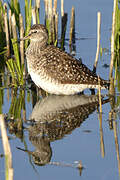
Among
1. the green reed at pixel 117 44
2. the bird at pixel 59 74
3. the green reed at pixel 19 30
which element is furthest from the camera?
the green reed at pixel 117 44

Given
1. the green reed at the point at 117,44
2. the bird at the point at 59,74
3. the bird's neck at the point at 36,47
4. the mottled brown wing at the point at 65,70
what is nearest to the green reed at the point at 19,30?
the bird's neck at the point at 36,47

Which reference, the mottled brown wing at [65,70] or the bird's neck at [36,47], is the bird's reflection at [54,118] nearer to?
the mottled brown wing at [65,70]

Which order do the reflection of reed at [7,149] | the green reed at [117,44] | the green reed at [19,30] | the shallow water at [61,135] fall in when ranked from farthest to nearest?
Result: the green reed at [117,44] → the green reed at [19,30] → the shallow water at [61,135] → the reflection of reed at [7,149]

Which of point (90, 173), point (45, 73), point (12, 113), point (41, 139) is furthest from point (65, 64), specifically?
point (90, 173)

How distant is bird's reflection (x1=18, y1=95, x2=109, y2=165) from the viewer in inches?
290

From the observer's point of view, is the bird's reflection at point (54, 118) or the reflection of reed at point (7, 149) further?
the bird's reflection at point (54, 118)

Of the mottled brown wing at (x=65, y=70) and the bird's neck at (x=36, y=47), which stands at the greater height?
the bird's neck at (x=36, y=47)

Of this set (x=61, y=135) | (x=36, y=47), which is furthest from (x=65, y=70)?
(x=61, y=135)

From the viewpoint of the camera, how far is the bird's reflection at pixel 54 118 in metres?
7.36

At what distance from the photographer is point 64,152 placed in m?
7.18

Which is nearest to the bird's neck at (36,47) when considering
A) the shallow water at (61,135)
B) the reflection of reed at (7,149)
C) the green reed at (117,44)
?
the shallow water at (61,135)

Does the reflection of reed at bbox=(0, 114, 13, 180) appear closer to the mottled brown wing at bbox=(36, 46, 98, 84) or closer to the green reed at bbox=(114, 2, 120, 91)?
the mottled brown wing at bbox=(36, 46, 98, 84)

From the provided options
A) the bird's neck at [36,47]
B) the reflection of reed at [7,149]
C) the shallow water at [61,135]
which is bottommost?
the shallow water at [61,135]

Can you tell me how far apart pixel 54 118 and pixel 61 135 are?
600 millimetres
